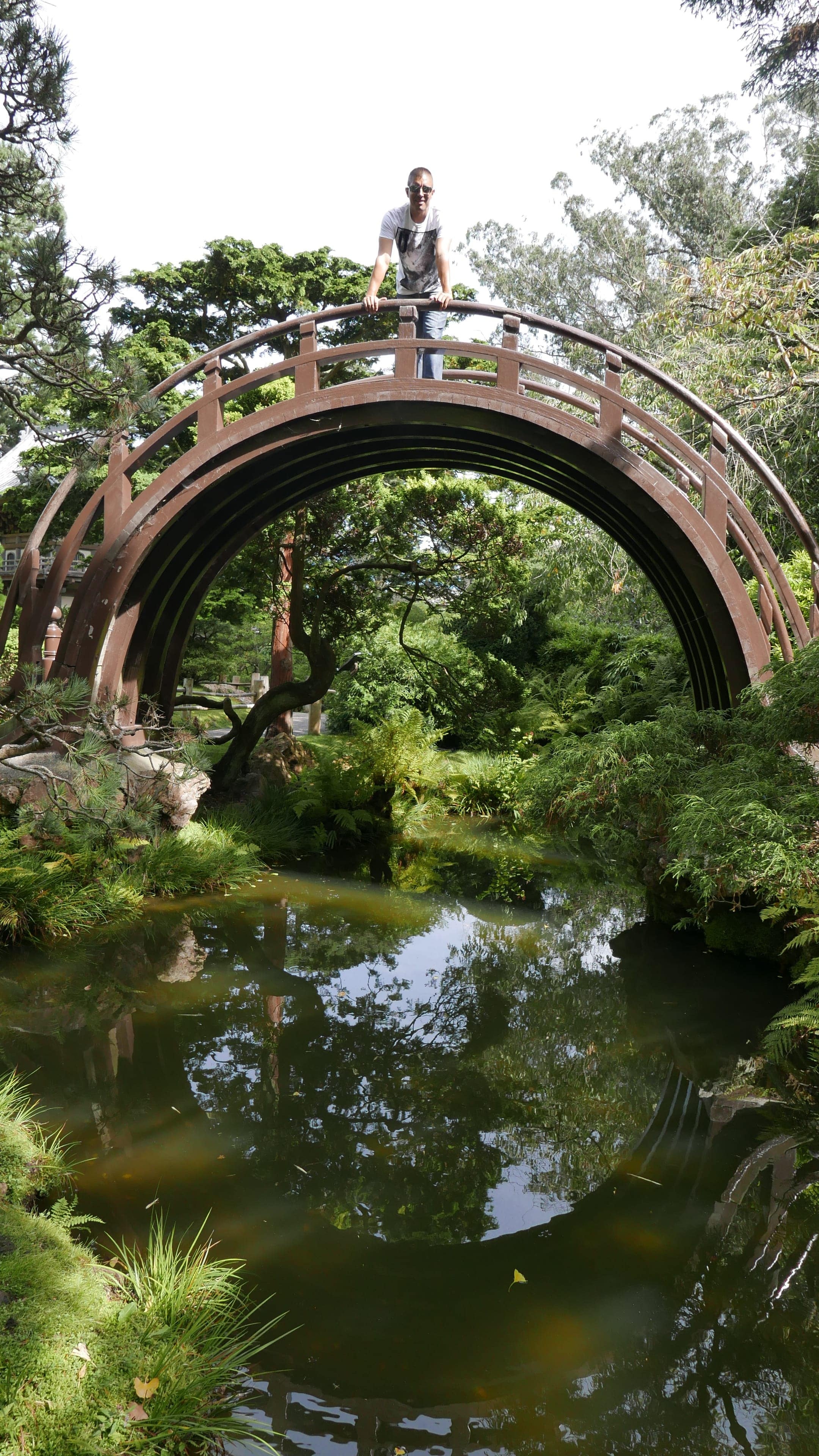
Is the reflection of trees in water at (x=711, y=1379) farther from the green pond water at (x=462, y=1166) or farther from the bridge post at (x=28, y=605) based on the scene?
the bridge post at (x=28, y=605)

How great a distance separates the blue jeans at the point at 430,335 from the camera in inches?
290

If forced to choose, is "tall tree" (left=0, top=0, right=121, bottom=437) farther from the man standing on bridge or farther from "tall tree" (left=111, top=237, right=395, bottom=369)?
"tall tree" (left=111, top=237, right=395, bottom=369)

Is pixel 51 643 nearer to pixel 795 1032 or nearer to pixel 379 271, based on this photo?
pixel 379 271

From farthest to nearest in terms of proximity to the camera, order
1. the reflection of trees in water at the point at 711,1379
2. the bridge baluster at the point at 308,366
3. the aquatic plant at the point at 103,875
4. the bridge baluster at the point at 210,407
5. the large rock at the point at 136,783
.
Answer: the bridge baluster at the point at 210,407, the bridge baluster at the point at 308,366, the large rock at the point at 136,783, the aquatic plant at the point at 103,875, the reflection of trees in water at the point at 711,1379

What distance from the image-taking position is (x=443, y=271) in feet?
23.2

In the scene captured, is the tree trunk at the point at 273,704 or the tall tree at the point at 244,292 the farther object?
the tall tree at the point at 244,292

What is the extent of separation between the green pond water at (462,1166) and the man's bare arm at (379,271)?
4913 millimetres

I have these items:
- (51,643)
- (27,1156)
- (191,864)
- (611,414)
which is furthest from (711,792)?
(51,643)

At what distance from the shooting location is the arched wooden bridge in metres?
7.07

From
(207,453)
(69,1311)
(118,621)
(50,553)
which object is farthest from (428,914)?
(50,553)

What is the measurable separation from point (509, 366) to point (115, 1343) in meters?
6.82

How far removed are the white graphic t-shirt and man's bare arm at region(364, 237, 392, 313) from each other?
0.17 feet

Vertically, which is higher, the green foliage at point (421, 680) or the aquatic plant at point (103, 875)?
the green foliage at point (421, 680)

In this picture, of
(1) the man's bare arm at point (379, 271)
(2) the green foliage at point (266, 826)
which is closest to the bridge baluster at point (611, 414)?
(1) the man's bare arm at point (379, 271)
